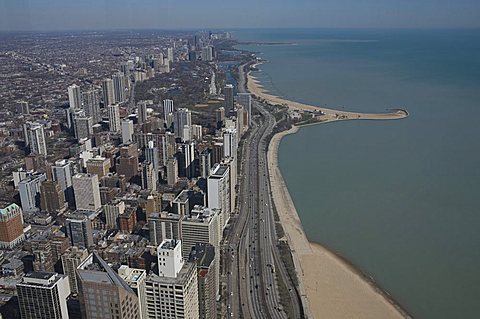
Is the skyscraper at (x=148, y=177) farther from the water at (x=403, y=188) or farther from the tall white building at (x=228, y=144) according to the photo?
the water at (x=403, y=188)

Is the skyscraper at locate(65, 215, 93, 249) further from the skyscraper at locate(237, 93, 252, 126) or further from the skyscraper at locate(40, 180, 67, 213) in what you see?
the skyscraper at locate(237, 93, 252, 126)

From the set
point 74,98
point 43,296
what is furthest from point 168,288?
point 74,98

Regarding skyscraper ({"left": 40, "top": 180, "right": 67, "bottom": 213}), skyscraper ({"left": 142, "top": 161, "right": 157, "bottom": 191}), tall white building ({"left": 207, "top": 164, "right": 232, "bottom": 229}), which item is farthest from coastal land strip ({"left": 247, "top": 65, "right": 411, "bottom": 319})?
skyscraper ({"left": 40, "top": 180, "right": 67, "bottom": 213})

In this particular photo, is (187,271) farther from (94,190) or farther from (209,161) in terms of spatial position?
(209,161)

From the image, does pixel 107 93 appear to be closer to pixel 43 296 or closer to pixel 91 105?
pixel 91 105

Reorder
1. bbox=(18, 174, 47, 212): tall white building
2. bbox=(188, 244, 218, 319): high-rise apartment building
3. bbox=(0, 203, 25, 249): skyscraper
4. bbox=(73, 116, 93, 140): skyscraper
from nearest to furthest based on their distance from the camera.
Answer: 1. bbox=(188, 244, 218, 319): high-rise apartment building
2. bbox=(0, 203, 25, 249): skyscraper
3. bbox=(18, 174, 47, 212): tall white building
4. bbox=(73, 116, 93, 140): skyscraper

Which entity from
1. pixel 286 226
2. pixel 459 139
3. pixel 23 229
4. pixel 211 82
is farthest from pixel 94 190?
pixel 211 82

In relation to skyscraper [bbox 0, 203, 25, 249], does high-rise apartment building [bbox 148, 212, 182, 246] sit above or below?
above
